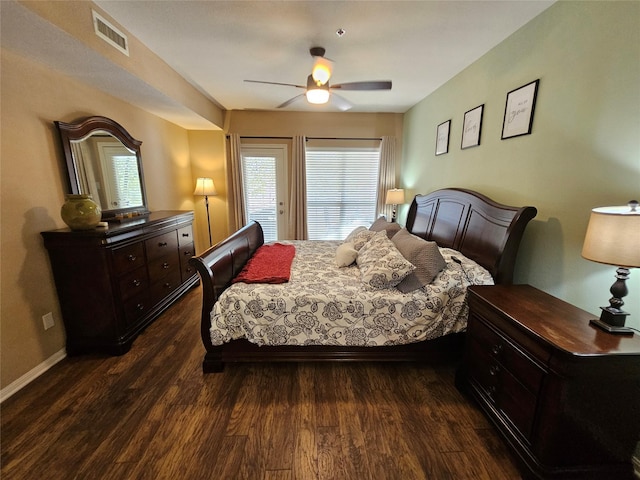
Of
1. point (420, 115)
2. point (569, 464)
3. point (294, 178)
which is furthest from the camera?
point (294, 178)

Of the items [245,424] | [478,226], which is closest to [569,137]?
[478,226]

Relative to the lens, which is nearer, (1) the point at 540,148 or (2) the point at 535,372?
(2) the point at 535,372

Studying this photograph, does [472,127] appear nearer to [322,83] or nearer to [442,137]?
[442,137]

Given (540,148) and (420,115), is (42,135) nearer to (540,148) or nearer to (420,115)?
(540,148)

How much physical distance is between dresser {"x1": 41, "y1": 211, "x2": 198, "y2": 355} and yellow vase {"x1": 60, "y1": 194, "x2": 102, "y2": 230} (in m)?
0.06

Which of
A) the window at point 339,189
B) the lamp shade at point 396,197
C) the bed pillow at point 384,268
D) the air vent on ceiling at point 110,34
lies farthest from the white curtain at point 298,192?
the air vent on ceiling at point 110,34

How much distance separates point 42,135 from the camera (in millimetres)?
1951

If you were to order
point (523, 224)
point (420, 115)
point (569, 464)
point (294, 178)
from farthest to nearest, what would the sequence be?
point (294, 178) → point (420, 115) → point (523, 224) → point (569, 464)

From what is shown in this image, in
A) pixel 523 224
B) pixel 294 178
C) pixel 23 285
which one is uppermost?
pixel 294 178

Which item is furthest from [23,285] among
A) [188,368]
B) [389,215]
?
[389,215]

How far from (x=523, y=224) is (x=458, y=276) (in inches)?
21.8

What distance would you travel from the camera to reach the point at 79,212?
6.44ft

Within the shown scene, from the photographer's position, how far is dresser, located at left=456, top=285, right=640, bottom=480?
108 cm

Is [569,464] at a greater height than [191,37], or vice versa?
[191,37]
